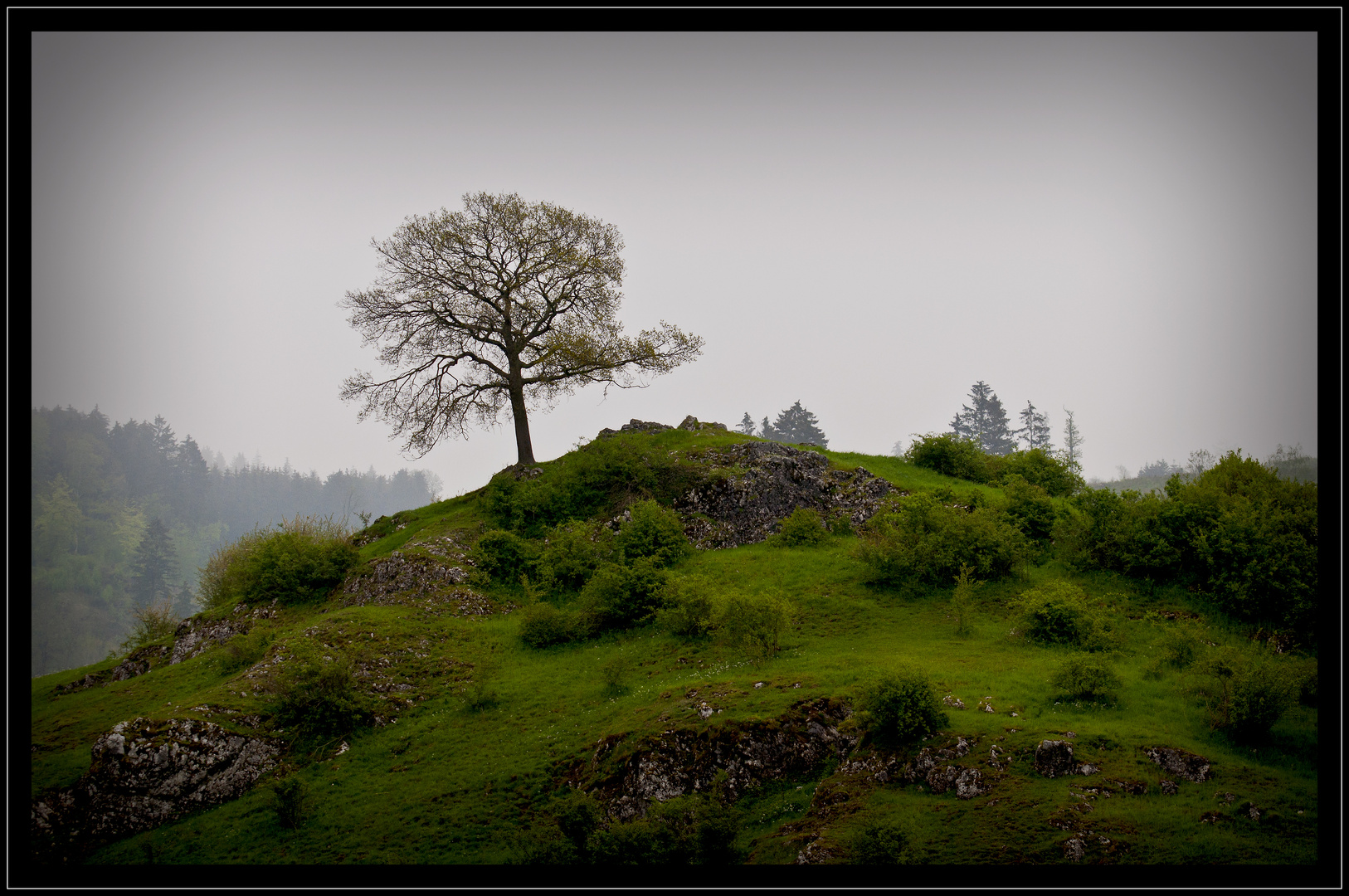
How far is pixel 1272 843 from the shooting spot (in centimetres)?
1036

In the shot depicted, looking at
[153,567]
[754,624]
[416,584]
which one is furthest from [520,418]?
[153,567]

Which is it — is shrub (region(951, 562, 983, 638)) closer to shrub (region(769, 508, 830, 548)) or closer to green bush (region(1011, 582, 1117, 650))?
green bush (region(1011, 582, 1117, 650))

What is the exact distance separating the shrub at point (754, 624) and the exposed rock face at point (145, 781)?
11.9 m

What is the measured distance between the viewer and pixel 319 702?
18.3 metres

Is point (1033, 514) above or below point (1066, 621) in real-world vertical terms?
above

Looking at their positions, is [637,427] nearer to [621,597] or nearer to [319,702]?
[621,597]

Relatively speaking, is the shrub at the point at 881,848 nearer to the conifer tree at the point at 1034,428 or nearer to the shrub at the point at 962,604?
the shrub at the point at 962,604

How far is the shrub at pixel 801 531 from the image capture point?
27.5 meters

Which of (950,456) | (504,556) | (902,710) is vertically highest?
(950,456)

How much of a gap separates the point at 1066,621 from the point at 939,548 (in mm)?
4637

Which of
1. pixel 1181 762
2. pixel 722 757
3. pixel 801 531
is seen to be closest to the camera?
pixel 1181 762

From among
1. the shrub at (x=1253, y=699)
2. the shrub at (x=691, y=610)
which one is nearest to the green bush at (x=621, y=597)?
the shrub at (x=691, y=610)

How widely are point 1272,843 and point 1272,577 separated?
11.3 m
